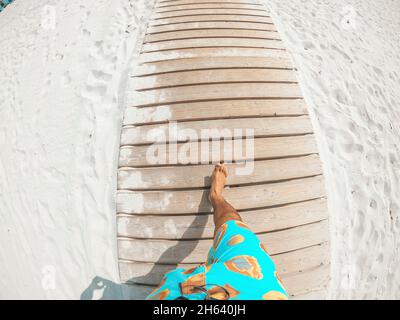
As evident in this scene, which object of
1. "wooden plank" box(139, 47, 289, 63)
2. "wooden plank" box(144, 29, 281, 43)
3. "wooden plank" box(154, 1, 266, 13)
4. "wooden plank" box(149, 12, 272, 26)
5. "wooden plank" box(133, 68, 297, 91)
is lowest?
"wooden plank" box(133, 68, 297, 91)

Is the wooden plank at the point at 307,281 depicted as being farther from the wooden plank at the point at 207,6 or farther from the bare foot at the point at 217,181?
the wooden plank at the point at 207,6

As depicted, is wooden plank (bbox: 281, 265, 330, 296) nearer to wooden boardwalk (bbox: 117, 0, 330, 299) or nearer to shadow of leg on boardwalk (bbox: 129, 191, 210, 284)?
wooden boardwalk (bbox: 117, 0, 330, 299)

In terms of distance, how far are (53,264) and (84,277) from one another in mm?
309

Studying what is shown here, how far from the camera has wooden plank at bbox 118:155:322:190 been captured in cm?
174

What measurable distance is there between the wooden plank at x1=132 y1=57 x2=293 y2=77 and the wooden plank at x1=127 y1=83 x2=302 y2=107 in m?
0.26

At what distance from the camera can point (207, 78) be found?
210cm

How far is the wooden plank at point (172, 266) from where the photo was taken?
161 cm

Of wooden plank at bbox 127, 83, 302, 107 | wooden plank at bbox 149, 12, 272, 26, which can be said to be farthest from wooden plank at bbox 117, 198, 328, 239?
wooden plank at bbox 149, 12, 272, 26

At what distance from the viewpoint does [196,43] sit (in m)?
2.34

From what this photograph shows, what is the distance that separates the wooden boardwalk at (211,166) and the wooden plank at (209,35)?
0.17m

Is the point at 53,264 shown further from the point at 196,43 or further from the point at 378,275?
the point at 378,275

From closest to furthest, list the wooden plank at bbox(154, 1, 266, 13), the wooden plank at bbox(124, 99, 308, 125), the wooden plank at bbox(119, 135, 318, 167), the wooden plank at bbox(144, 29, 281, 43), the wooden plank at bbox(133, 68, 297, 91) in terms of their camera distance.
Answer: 1. the wooden plank at bbox(119, 135, 318, 167)
2. the wooden plank at bbox(124, 99, 308, 125)
3. the wooden plank at bbox(133, 68, 297, 91)
4. the wooden plank at bbox(144, 29, 281, 43)
5. the wooden plank at bbox(154, 1, 266, 13)

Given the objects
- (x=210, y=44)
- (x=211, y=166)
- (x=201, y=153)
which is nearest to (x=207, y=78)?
(x=210, y=44)

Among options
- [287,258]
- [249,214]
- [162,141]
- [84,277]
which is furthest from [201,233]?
[84,277]
